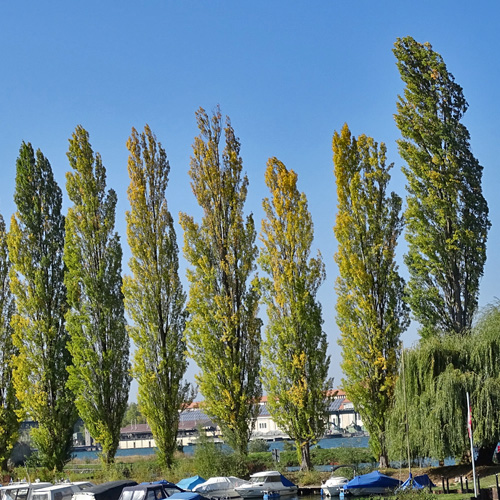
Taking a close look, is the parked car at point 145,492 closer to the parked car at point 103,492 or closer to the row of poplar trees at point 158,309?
the parked car at point 103,492

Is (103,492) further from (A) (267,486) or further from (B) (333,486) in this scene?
(B) (333,486)

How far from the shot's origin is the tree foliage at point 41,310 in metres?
34.1

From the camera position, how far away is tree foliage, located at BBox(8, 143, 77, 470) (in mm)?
34125

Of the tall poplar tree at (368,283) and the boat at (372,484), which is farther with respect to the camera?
the tall poplar tree at (368,283)

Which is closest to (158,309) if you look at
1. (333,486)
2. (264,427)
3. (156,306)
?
(156,306)

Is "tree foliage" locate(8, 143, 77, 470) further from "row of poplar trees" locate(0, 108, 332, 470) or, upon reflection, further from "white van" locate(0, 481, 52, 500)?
"white van" locate(0, 481, 52, 500)

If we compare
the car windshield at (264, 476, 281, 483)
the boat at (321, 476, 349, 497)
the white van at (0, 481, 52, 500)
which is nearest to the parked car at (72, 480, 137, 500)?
the white van at (0, 481, 52, 500)

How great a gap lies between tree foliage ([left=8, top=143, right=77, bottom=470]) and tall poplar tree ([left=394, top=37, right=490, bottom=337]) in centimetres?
1781

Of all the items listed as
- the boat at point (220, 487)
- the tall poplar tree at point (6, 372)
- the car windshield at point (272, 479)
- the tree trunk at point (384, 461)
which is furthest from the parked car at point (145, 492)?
the tall poplar tree at point (6, 372)

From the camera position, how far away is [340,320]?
3056 centimetres

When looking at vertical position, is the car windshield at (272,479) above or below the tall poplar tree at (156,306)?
below

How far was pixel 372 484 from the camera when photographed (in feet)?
80.5

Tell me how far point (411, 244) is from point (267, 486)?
479 inches

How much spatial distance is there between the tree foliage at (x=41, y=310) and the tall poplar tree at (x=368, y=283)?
47.0 feet
